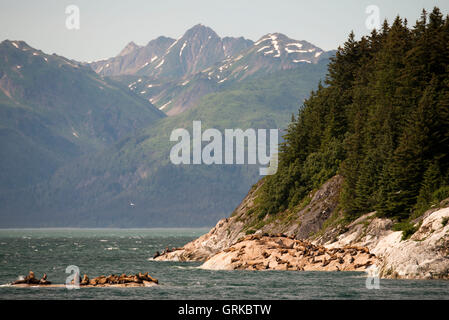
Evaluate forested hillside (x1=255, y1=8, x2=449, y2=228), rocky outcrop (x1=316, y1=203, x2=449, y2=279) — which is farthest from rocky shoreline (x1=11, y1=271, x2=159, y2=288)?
forested hillside (x1=255, y1=8, x2=449, y2=228)

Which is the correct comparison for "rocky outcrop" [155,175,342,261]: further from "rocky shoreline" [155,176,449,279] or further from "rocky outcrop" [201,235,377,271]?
"rocky outcrop" [201,235,377,271]

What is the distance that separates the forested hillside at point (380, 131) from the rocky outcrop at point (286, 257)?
7697 millimetres

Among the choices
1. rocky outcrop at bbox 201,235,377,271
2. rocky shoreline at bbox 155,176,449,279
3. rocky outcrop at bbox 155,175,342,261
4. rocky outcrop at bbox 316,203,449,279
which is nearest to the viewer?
rocky outcrop at bbox 316,203,449,279

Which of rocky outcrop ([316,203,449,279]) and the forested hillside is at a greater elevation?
the forested hillside

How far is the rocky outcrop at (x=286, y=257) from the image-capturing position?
269ft

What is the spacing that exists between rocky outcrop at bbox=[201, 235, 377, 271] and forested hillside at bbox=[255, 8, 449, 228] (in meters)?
7.70

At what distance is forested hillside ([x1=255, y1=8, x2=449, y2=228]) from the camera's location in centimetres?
8675

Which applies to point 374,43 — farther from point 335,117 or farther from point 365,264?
point 365,264

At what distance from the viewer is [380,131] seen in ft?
328

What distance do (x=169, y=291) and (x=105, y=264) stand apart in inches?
1679

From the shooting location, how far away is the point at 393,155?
303 feet
